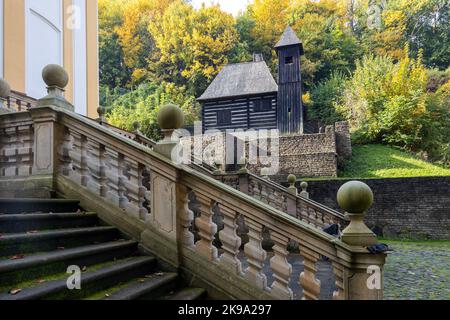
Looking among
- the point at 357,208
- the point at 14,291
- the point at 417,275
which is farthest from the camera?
the point at 417,275

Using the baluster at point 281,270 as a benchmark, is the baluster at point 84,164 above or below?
above

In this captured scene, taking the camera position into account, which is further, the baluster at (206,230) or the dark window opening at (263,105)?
the dark window opening at (263,105)

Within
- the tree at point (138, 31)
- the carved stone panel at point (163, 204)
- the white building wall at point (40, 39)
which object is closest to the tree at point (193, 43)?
the tree at point (138, 31)

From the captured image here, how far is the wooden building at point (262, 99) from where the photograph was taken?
27.2 metres

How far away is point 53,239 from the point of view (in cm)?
329

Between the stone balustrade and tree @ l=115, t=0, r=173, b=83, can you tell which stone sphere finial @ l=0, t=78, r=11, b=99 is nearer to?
the stone balustrade

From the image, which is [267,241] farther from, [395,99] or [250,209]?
[395,99]

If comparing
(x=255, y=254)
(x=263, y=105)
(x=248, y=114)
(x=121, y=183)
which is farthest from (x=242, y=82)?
(x=255, y=254)

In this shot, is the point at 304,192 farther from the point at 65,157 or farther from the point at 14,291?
the point at 14,291

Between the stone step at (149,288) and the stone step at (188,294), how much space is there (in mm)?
93

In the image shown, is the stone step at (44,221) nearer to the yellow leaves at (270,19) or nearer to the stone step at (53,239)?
the stone step at (53,239)

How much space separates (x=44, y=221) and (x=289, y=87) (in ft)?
84.8

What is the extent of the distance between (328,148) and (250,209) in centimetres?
1862

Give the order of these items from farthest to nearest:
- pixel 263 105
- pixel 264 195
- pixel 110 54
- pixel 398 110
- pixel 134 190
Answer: pixel 110 54 → pixel 263 105 → pixel 398 110 → pixel 264 195 → pixel 134 190
